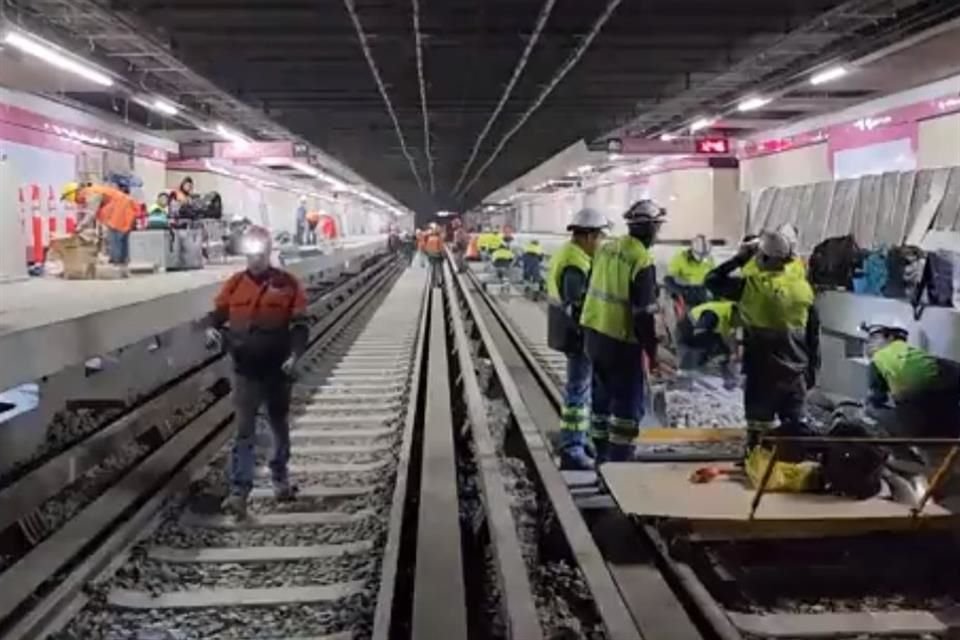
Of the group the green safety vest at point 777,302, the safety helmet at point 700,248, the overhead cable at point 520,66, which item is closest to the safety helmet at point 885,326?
the green safety vest at point 777,302

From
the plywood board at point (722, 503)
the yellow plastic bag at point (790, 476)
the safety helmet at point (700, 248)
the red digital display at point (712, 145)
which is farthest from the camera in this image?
the red digital display at point (712, 145)

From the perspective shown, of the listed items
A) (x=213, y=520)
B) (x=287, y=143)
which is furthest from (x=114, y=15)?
(x=287, y=143)

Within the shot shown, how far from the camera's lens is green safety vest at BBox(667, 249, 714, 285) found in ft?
38.5

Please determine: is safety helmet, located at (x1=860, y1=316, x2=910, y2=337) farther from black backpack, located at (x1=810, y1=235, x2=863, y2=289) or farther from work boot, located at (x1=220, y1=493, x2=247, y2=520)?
work boot, located at (x1=220, y1=493, x2=247, y2=520)

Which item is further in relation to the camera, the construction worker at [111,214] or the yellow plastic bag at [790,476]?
the construction worker at [111,214]

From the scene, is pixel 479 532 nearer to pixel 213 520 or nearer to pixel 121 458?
pixel 213 520

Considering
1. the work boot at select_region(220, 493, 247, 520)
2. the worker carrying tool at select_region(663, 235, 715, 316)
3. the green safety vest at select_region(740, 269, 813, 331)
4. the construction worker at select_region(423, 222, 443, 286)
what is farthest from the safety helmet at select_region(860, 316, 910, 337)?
the construction worker at select_region(423, 222, 443, 286)

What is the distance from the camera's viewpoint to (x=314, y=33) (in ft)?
45.6

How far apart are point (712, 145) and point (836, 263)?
1666 centimetres

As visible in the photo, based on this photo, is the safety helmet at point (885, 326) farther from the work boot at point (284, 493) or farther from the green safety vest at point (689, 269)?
the work boot at point (284, 493)

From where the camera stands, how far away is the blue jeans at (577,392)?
722 cm

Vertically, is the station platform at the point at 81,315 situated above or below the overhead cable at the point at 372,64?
below

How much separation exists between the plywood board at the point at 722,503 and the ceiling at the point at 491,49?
24.5 ft

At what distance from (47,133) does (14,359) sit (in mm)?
13761
